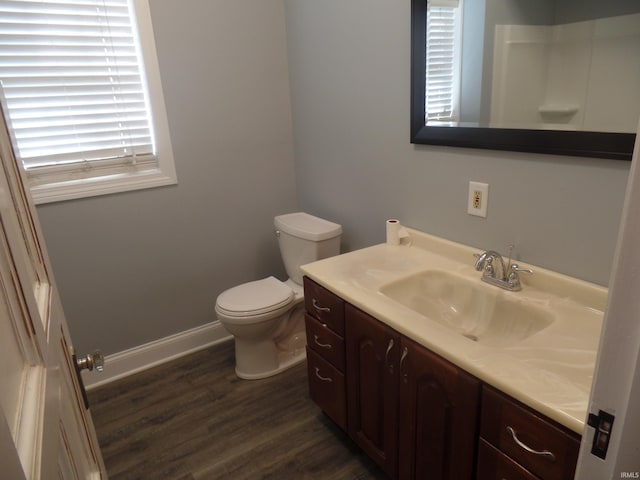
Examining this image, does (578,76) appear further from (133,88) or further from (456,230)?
(133,88)

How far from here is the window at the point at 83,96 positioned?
6.51 ft

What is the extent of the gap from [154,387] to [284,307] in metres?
0.86

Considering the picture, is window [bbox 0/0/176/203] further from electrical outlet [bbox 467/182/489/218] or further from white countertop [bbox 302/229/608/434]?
electrical outlet [bbox 467/182/489/218]

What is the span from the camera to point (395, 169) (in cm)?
202

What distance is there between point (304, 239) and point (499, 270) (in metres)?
1.08

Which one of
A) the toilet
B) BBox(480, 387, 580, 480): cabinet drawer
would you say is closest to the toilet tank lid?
the toilet

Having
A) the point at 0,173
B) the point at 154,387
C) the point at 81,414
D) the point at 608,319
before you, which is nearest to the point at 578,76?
the point at 608,319

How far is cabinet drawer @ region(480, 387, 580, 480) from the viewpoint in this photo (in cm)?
95

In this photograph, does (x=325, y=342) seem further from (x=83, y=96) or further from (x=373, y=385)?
(x=83, y=96)

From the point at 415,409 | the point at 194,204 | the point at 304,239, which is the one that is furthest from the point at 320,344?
the point at 194,204

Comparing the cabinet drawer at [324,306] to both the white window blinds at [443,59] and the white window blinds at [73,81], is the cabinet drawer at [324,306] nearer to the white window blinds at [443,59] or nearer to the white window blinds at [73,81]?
the white window blinds at [443,59]

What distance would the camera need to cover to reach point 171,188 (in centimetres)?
244

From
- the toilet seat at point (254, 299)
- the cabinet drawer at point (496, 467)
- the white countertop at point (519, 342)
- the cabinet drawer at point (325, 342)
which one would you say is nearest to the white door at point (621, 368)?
the white countertop at point (519, 342)

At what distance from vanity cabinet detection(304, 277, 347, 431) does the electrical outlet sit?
2.07 feet
